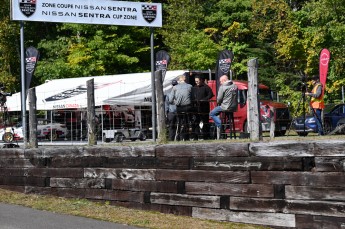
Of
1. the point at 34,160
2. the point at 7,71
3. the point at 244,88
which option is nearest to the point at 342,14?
the point at 244,88

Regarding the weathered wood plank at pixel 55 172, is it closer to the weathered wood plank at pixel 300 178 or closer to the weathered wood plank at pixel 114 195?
the weathered wood plank at pixel 114 195

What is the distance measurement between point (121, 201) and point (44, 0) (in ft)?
26.9

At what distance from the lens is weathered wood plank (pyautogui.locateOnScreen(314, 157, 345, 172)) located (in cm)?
743

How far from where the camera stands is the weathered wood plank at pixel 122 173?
9602 millimetres

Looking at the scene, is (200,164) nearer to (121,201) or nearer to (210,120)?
(121,201)

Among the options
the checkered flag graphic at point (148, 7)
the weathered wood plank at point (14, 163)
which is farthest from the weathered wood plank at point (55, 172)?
the checkered flag graphic at point (148, 7)

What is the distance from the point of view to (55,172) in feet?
36.2

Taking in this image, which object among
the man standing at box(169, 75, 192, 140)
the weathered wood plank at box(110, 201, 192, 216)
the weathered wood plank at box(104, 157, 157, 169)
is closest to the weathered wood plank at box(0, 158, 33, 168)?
the weathered wood plank at box(104, 157, 157, 169)

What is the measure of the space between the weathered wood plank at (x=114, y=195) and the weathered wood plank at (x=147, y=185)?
3.3 inches

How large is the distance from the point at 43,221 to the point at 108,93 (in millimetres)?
14988

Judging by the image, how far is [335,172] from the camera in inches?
Result: 295

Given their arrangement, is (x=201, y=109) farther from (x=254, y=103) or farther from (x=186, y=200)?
(x=186, y=200)

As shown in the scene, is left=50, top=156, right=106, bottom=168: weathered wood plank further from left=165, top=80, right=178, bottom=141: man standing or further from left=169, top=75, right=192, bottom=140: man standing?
left=169, top=75, right=192, bottom=140: man standing

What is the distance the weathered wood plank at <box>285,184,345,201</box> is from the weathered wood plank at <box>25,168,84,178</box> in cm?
A: 417
